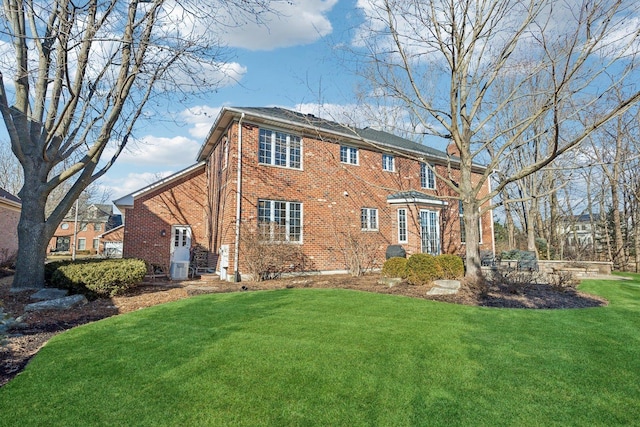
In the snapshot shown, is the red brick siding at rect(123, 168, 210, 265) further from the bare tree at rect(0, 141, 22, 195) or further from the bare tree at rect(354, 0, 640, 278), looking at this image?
the bare tree at rect(0, 141, 22, 195)

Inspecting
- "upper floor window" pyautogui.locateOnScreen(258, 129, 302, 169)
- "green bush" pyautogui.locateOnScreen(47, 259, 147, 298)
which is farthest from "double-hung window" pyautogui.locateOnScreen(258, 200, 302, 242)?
"green bush" pyautogui.locateOnScreen(47, 259, 147, 298)

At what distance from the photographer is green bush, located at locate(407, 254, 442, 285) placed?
9039 millimetres

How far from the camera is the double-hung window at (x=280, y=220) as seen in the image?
38.8 feet

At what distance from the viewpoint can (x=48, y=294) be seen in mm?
7395

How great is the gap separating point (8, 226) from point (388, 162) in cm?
1949

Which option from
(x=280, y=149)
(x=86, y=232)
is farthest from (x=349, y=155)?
(x=86, y=232)

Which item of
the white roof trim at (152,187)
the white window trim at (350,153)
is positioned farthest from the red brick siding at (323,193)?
the white roof trim at (152,187)

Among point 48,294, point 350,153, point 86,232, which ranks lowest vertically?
point 48,294

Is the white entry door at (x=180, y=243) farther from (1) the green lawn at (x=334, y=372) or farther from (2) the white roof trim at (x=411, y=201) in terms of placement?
(1) the green lawn at (x=334, y=372)

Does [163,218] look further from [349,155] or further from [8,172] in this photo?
[8,172]

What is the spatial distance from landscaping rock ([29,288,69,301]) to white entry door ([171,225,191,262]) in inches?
298

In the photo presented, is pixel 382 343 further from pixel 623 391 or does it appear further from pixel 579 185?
pixel 579 185

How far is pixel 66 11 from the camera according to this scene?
691 centimetres

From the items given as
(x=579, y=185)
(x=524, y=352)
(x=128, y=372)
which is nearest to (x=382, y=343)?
(x=524, y=352)
